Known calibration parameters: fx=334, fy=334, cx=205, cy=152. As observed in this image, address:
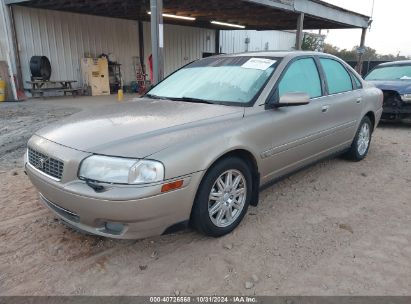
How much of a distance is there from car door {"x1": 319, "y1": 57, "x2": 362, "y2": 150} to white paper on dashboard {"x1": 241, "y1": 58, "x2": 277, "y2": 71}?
910 mm

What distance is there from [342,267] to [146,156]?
167 centimetres

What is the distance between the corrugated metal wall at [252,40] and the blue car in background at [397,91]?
12.3 m

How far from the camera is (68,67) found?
14.2 meters

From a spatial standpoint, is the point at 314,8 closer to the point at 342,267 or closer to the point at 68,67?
the point at 68,67

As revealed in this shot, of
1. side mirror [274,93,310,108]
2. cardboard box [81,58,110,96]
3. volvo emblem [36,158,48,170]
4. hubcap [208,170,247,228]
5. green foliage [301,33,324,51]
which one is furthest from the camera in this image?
green foliage [301,33,324,51]

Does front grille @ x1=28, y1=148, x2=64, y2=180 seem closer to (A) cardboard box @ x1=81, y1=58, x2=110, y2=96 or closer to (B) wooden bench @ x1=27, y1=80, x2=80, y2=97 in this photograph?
(B) wooden bench @ x1=27, y1=80, x2=80, y2=97

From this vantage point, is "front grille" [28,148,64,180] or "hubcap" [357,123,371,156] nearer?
"front grille" [28,148,64,180]

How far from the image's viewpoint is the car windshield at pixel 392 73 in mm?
8281

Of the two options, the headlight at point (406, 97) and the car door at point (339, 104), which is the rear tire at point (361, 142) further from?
the headlight at point (406, 97)

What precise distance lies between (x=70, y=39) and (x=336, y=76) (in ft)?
41.6

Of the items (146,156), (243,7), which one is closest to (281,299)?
(146,156)

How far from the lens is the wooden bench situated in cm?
1251

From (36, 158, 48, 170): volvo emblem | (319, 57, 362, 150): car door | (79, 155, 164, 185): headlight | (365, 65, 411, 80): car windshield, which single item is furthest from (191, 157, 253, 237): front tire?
(365, 65, 411, 80): car windshield

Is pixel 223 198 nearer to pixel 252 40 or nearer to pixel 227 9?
pixel 227 9
